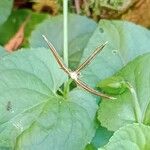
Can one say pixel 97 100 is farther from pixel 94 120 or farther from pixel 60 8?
pixel 60 8

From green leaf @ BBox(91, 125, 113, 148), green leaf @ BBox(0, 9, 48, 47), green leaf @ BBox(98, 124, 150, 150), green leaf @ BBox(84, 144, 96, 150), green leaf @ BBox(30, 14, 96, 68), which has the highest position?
green leaf @ BBox(98, 124, 150, 150)

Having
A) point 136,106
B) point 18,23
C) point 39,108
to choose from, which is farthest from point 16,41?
point 136,106

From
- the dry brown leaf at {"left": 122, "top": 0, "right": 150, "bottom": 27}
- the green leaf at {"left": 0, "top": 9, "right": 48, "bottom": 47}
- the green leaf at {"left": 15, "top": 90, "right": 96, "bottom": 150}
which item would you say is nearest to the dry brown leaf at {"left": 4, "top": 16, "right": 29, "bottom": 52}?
the green leaf at {"left": 0, "top": 9, "right": 48, "bottom": 47}

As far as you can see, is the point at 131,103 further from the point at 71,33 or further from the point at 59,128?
the point at 71,33

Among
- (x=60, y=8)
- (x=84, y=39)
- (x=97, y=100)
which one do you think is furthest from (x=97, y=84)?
(x=60, y=8)

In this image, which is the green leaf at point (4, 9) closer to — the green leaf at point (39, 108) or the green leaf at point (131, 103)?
the green leaf at point (39, 108)

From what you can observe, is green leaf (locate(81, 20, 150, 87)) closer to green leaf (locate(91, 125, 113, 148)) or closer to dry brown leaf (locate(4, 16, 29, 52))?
green leaf (locate(91, 125, 113, 148))
